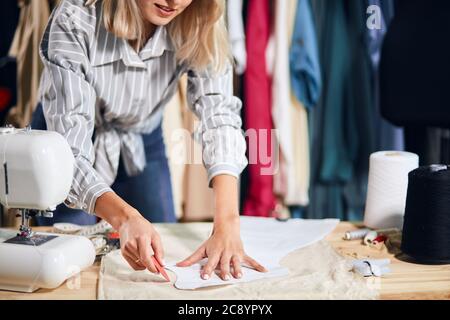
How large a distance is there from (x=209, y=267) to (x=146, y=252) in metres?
0.13

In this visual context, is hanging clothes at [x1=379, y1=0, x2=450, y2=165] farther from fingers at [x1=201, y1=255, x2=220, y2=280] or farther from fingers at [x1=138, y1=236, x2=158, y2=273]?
fingers at [x1=138, y1=236, x2=158, y2=273]

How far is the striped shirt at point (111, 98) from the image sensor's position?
1365 millimetres

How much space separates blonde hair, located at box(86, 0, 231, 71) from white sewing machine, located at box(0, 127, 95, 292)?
1.13 ft

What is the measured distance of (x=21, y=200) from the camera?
1.19m

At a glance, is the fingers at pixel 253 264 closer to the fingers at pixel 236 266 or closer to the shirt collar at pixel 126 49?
the fingers at pixel 236 266

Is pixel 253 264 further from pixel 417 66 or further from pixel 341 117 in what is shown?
pixel 341 117

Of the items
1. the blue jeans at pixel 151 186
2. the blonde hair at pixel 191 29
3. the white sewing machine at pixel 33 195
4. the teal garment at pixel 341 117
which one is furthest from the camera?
the teal garment at pixel 341 117

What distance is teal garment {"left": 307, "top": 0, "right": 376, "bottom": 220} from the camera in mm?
2479

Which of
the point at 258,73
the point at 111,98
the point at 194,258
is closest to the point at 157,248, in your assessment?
the point at 194,258

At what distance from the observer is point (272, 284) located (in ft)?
4.00

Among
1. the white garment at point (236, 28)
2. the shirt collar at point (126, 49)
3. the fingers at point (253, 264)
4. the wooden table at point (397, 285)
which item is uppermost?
the white garment at point (236, 28)

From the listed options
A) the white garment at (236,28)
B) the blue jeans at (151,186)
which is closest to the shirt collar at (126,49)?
the blue jeans at (151,186)

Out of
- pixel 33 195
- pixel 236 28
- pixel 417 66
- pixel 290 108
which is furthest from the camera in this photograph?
pixel 290 108

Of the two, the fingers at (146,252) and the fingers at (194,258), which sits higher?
the fingers at (146,252)
